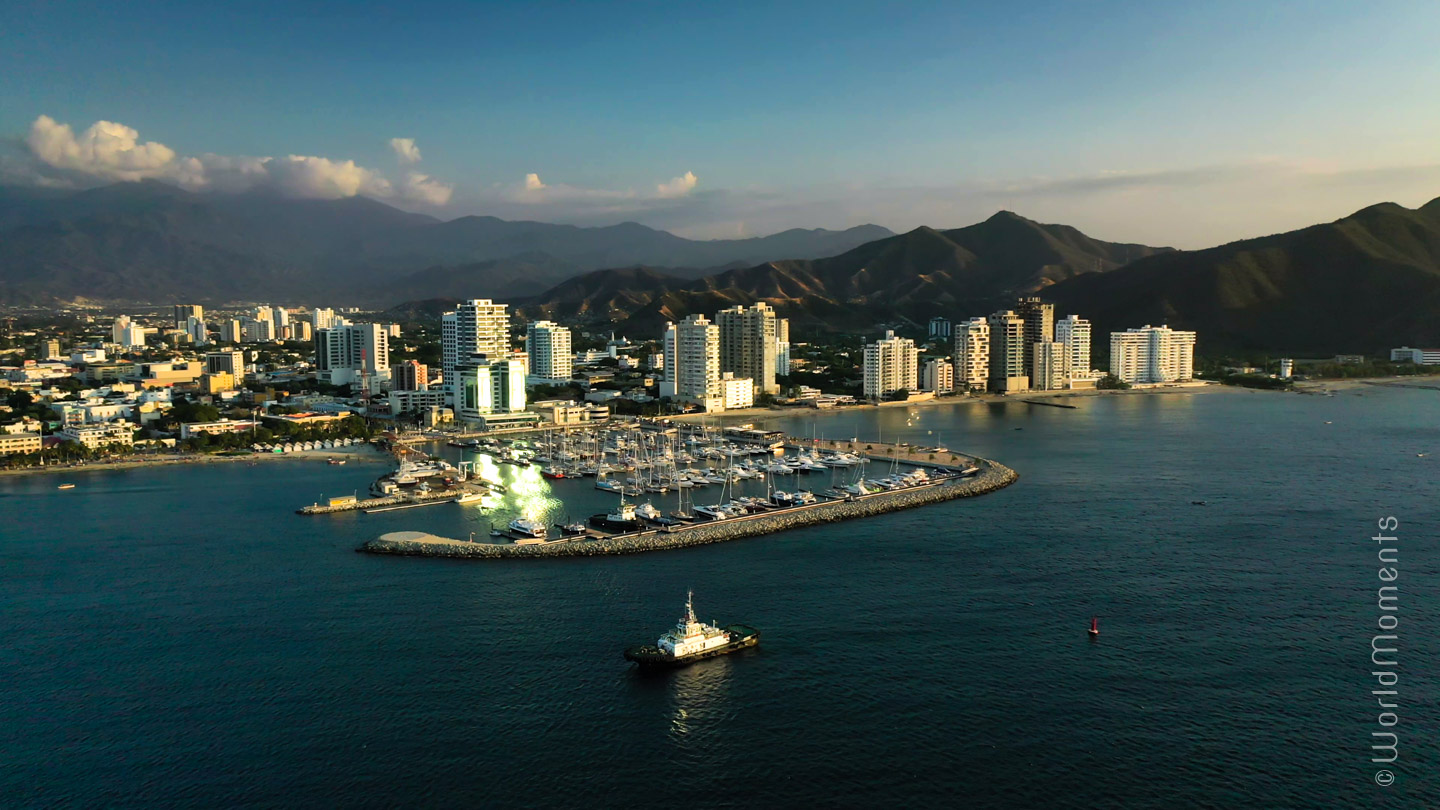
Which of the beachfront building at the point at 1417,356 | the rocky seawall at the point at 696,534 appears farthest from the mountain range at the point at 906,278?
the rocky seawall at the point at 696,534

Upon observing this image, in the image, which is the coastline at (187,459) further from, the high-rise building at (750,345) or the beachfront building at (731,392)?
the high-rise building at (750,345)

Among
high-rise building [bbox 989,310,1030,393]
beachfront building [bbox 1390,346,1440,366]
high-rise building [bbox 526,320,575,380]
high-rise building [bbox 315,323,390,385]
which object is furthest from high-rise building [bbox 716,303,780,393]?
beachfront building [bbox 1390,346,1440,366]

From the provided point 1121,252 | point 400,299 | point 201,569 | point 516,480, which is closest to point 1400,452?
point 516,480

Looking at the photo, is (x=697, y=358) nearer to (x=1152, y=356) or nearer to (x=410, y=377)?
(x=410, y=377)

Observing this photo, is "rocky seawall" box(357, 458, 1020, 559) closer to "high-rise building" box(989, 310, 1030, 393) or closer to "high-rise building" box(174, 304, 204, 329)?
"high-rise building" box(989, 310, 1030, 393)

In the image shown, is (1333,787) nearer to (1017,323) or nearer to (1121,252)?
(1017,323)
